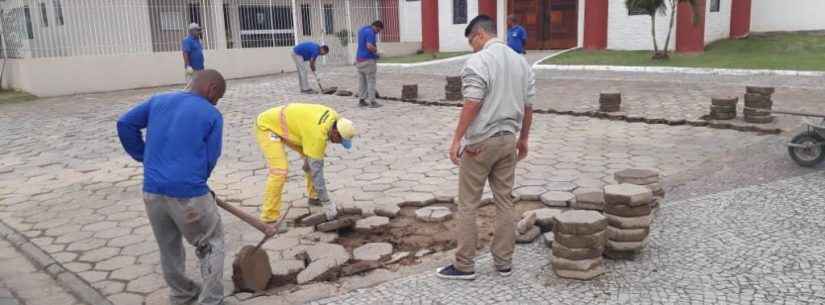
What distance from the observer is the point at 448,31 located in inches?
936

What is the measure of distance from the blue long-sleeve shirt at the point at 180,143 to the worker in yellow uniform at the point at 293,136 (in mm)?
1573

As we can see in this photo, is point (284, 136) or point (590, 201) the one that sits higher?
point (284, 136)

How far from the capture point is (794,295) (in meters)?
3.68

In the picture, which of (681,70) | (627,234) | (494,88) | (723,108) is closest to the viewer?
(494,88)

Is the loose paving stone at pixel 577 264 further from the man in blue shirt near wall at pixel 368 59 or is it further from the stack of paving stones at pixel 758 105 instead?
the man in blue shirt near wall at pixel 368 59

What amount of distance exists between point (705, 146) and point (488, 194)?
3.35 meters

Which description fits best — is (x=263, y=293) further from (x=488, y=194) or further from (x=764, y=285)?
(x=764, y=285)

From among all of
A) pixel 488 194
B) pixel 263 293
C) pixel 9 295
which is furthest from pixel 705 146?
pixel 9 295

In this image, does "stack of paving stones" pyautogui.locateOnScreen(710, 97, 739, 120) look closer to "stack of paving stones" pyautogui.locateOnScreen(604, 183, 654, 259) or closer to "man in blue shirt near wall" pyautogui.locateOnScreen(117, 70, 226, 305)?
"stack of paving stones" pyautogui.locateOnScreen(604, 183, 654, 259)

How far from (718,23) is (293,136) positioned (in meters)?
18.3

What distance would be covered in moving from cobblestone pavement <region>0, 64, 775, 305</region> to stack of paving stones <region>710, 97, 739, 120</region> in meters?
0.61

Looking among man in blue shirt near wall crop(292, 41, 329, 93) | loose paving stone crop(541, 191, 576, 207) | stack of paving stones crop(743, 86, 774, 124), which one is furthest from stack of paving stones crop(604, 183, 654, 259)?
man in blue shirt near wall crop(292, 41, 329, 93)

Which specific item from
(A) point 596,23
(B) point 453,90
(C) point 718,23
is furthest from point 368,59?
(C) point 718,23

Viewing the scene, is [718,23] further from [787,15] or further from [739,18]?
[787,15]
